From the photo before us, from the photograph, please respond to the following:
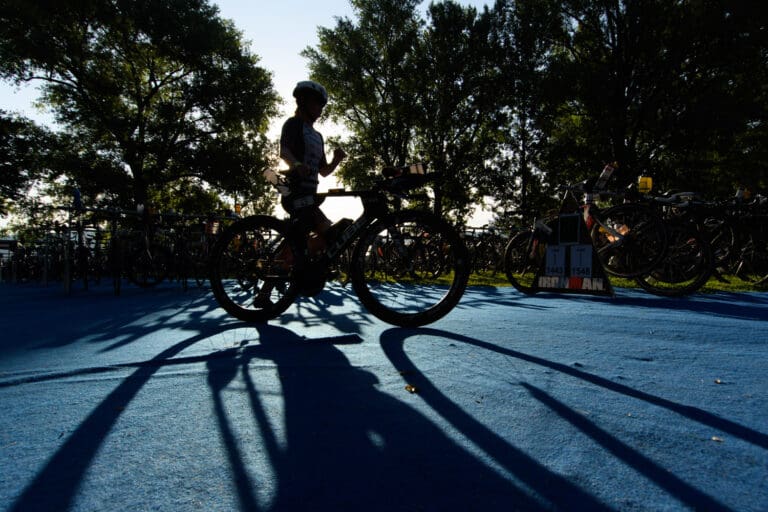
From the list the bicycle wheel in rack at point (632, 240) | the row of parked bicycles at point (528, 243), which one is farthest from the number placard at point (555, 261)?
the bicycle wheel in rack at point (632, 240)

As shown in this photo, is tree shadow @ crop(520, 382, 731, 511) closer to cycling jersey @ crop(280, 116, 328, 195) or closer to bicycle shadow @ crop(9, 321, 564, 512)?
bicycle shadow @ crop(9, 321, 564, 512)

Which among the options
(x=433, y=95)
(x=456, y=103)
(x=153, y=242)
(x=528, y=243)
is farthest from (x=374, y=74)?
(x=528, y=243)

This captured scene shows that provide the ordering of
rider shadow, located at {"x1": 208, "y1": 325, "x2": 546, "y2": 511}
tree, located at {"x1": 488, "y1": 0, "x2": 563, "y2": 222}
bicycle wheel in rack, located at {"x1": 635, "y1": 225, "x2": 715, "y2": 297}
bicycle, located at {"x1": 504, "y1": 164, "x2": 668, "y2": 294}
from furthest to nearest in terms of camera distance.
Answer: tree, located at {"x1": 488, "y1": 0, "x2": 563, "y2": 222} → bicycle, located at {"x1": 504, "y1": 164, "x2": 668, "y2": 294} → bicycle wheel in rack, located at {"x1": 635, "y1": 225, "x2": 715, "y2": 297} → rider shadow, located at {"x1": 208, "y1": 325, "x2": 546, "y2": 511}

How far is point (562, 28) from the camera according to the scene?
20.9m

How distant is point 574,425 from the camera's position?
60.4 inches

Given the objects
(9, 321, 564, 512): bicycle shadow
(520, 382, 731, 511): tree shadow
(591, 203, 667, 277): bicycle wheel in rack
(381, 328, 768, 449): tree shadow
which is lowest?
(9, 321, 564, 512): bicycle shadow

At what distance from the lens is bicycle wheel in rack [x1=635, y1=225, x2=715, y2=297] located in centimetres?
561

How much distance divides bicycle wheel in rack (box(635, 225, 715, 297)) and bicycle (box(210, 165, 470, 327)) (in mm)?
3775

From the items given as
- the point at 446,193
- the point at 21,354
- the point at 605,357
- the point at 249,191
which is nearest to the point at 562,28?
the point at 446,193

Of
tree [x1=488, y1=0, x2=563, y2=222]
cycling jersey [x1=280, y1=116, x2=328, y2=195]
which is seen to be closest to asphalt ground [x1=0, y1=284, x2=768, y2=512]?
cycling jersey [x1=280, y1=116, x2=328, y2=195]

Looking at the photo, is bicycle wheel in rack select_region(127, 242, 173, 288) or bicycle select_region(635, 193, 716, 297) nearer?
bicycle select_region(635, 193, 716, 297)

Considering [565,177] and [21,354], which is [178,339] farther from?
[565,177]

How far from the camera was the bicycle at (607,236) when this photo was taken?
5836 mm

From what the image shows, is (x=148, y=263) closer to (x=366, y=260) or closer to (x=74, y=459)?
(x=366, y=260)
